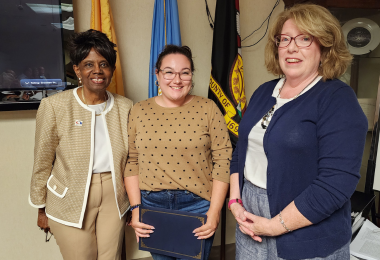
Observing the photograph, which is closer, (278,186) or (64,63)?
(278,186)

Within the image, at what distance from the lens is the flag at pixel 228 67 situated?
2094 mm

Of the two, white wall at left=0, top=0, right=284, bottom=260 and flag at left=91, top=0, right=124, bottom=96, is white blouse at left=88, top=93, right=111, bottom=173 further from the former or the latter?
white wall at left=0, top=0, right=284, bottom=260

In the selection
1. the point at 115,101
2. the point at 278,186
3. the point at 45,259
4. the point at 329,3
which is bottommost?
the point at 45,259

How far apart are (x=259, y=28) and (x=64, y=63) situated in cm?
172

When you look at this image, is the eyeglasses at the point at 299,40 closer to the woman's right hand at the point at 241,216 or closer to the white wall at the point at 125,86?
the woman's right hand at the point at 241,216

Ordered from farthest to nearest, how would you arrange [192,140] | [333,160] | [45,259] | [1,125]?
[45,259], [1,125], [192,140], [333,160]

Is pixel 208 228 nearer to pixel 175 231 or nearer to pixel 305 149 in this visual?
pixel 175 231

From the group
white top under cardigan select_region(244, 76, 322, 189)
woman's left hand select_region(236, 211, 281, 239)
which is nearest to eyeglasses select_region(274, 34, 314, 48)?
white top under cardigan select_region(244, 76, 322, 189)

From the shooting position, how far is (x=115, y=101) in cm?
153

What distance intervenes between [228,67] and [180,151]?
3.46 feet

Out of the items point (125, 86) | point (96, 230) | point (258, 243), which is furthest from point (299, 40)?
point (125, 86)

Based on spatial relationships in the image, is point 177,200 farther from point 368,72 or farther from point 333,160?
point 368,72

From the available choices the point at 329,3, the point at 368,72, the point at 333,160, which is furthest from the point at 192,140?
the point at 368,72

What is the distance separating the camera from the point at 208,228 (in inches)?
50.1
